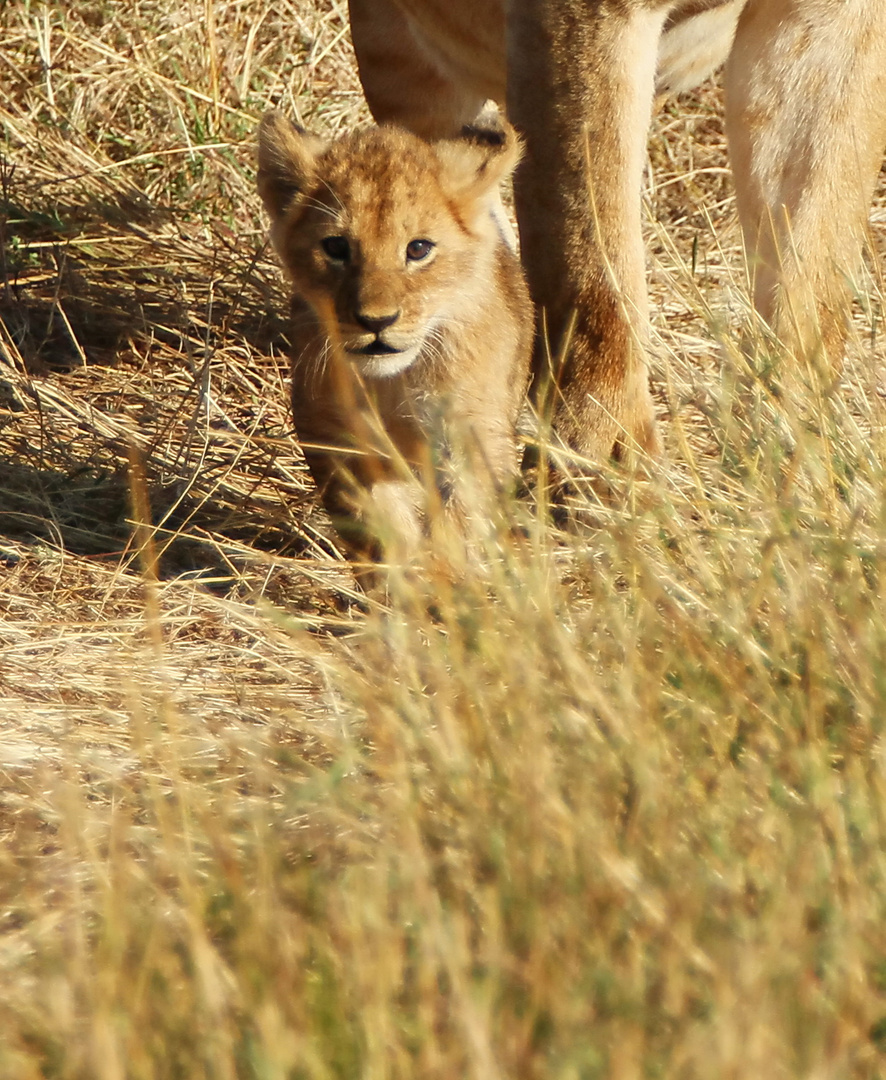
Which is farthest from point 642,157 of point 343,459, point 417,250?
point 343,459

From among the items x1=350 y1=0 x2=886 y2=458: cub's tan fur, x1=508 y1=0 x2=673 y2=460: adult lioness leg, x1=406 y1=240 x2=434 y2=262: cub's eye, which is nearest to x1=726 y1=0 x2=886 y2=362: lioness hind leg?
x1=350 y1=0 x2=886 y2=458: cub's tan fur

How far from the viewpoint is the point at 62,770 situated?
8.80ft

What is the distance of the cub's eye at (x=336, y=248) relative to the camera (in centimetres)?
314

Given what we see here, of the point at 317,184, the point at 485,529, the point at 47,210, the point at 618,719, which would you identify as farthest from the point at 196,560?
the point at 47,210

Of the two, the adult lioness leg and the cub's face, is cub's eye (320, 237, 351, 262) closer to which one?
the cub's face

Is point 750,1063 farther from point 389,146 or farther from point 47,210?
point 47,210

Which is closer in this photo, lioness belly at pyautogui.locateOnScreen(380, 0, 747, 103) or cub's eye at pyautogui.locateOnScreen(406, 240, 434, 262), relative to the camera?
cub's eye at pyautogui.locateOnScreen(406, 240, 434, 262)

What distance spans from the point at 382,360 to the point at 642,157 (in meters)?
0.77

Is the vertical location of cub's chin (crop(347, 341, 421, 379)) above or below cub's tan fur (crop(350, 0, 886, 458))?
below

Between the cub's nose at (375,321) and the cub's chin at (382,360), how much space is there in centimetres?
4

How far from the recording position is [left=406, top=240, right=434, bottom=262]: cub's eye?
3.15 meters

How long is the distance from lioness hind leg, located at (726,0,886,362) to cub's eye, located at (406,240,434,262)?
0.73m

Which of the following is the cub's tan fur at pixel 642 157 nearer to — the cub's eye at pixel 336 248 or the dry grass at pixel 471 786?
the dry grass at pixel 471 786

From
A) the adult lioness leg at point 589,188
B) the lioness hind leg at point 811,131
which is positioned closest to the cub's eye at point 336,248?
the adult lioness leg at point 589,188
